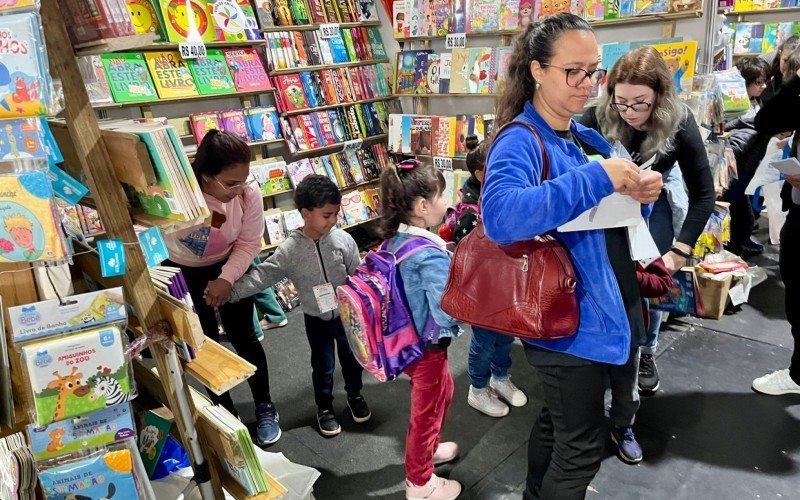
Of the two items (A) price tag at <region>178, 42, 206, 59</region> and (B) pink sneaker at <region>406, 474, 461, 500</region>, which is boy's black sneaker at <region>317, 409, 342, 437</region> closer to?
(B) pink sneaker at <region>406, 474, 461, 500</region>

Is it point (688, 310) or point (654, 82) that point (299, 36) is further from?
point (688, 310)

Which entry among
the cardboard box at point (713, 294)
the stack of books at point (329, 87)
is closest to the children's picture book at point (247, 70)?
the stack of books at point (329, 87)

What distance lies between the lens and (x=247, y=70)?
3771 mm

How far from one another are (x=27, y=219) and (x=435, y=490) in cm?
155

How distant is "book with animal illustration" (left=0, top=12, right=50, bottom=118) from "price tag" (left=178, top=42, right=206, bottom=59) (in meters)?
2.54

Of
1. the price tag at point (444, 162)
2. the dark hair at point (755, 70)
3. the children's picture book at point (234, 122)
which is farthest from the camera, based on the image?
the price tag at point (444, 162)

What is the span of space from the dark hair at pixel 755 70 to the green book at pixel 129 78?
3.72m

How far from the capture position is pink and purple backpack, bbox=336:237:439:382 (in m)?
1.76

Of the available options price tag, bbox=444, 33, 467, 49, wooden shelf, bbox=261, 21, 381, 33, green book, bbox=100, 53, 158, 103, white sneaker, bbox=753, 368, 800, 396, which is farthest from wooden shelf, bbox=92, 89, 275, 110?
white sneaker, bbox=753, 368, 800, 396

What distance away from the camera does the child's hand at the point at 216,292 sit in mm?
2084

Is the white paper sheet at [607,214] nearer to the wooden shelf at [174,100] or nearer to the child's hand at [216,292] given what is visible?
the child's hand at [216,292]

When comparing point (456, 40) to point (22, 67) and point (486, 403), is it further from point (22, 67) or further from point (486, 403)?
point (22, 67)

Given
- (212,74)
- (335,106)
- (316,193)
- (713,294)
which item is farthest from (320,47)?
(713,294)

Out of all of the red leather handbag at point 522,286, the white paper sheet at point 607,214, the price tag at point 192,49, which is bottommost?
the red leather handbag at point 522,286
